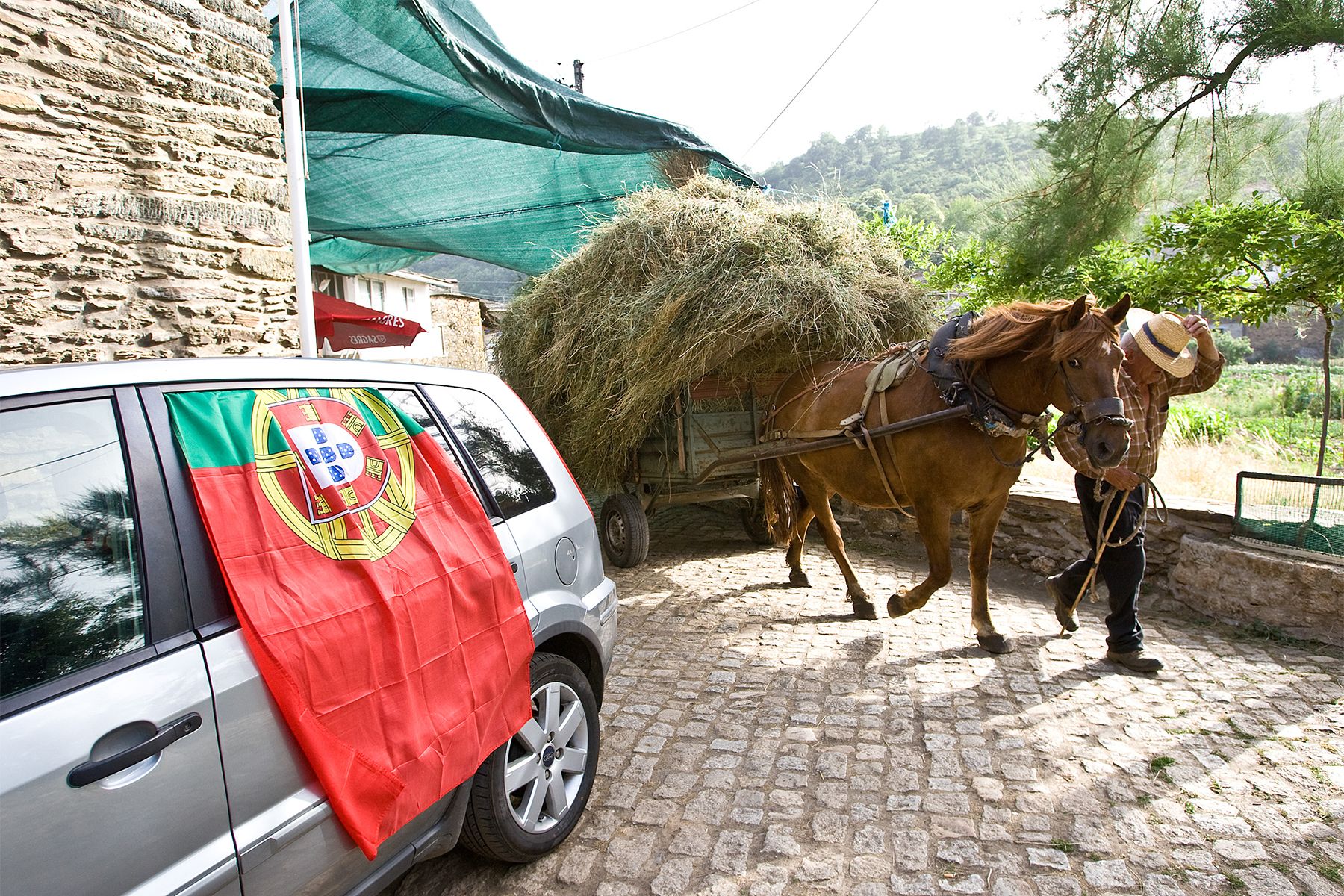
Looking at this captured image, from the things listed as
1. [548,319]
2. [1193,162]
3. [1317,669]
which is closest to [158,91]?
[548,319]

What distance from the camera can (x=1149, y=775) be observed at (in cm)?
314

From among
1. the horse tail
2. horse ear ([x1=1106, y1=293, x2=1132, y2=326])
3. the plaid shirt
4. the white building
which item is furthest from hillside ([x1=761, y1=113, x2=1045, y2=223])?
horse ear ([x1=1106, y1=293, x2=1132, y2=326])

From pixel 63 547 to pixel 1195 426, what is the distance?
1283cm

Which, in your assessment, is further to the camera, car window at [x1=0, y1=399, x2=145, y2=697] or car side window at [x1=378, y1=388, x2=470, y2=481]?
car side window at [x1=378, y1=388, x2=470, y2=481]

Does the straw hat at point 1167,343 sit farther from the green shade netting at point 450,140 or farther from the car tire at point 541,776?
the green shade netting at point 450,140

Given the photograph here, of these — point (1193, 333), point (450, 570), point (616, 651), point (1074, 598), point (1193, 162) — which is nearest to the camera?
point (450, 570)

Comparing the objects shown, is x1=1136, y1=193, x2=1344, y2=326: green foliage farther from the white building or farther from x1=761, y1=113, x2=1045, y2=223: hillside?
x1=761, y1=113, x2=1045, y2=223: hillside

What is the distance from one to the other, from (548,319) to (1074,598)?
4.63 metres

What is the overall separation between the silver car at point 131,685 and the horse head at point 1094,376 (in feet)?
10.6

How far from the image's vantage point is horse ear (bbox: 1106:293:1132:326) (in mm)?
3523

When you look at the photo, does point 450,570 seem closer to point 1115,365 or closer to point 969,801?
point 969,801

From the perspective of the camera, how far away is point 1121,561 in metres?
4.26

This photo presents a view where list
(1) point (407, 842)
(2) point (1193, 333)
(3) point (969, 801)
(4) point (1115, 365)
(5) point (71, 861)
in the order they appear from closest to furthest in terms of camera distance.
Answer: (5) point (71, 861) < (1) point (407, 842) < (3) point (969, 801) < (4) point (1115, 365) < (2) point (1193, 333)

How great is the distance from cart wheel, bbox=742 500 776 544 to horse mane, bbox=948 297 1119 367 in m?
3.46
